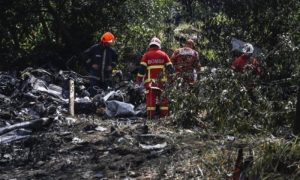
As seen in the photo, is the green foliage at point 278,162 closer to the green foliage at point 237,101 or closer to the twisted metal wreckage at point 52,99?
the green foliage at point 237,101

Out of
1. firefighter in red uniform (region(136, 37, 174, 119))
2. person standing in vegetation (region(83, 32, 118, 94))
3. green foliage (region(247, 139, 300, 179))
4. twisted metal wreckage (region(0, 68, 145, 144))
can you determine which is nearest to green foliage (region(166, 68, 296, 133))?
green foliage (region(247, 139, 300, 179))

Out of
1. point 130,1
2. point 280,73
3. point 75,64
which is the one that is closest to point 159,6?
point 130,1

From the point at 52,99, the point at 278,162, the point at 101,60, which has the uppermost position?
the point at 101,60

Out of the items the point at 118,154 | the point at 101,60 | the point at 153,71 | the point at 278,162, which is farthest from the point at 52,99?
the point at 278,162

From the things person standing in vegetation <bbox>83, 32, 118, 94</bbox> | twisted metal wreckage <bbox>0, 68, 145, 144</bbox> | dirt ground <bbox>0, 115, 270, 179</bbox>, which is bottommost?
dirt ground <bbox>0, 115, 270, 179</bbox>

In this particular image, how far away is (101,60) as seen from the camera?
12.3m

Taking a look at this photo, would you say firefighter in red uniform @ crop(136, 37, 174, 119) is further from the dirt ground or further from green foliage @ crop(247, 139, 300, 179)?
green foliage @ crop(247, 139, 300, 179)

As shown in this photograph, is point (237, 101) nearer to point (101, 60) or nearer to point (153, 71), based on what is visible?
point (153, 71)

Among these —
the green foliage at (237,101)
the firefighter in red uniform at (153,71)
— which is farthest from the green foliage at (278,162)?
the firefighter in red uniform at (153,71)

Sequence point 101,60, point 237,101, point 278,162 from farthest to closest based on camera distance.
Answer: point 101,60, point 237,101, point 278,162

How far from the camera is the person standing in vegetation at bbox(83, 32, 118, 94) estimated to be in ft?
40.5

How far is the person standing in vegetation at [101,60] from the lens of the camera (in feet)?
40.5

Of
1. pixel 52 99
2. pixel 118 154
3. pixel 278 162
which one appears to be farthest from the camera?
pixel 52 99

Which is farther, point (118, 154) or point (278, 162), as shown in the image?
point (118, 154)
